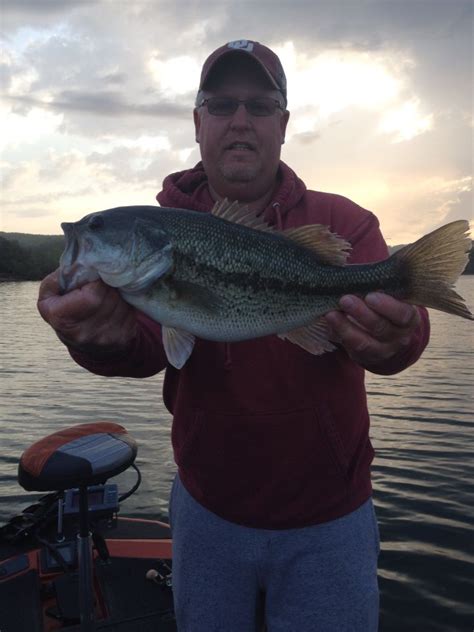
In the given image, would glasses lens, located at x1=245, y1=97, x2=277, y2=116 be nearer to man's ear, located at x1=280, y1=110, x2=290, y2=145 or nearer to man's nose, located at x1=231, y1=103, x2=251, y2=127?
man's nose, located at x1=231, y1=103, x2=251, y2=127

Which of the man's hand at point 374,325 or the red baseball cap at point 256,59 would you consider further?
the red baseball cap at point 256,59

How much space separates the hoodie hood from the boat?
227 cm

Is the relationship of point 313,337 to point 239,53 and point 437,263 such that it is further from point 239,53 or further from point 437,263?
point 239,53

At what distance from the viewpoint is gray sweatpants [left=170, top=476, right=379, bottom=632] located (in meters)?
3.63

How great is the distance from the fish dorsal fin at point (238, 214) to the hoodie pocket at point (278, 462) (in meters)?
1.17

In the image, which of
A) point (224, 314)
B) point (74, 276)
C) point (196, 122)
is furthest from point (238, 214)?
point (196, 122)

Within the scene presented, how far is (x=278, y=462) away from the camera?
148 inches

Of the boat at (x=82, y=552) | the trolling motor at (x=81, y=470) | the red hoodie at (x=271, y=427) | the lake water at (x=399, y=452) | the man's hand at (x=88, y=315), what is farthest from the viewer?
the lake water at (x=399, y=452)

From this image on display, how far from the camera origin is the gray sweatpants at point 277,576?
3631 millimetres

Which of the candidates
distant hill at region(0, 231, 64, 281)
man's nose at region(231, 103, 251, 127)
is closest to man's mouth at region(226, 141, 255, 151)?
man's nose at region(231, 103, 251, 127)

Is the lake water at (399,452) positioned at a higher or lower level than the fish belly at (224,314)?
lower

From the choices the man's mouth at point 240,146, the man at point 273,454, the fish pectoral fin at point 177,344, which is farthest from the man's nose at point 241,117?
the fish pectoral fin at point 177,344

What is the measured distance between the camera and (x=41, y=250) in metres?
111

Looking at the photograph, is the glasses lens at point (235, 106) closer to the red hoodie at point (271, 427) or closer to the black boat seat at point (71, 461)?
the red hoodie at point (271, 427)
